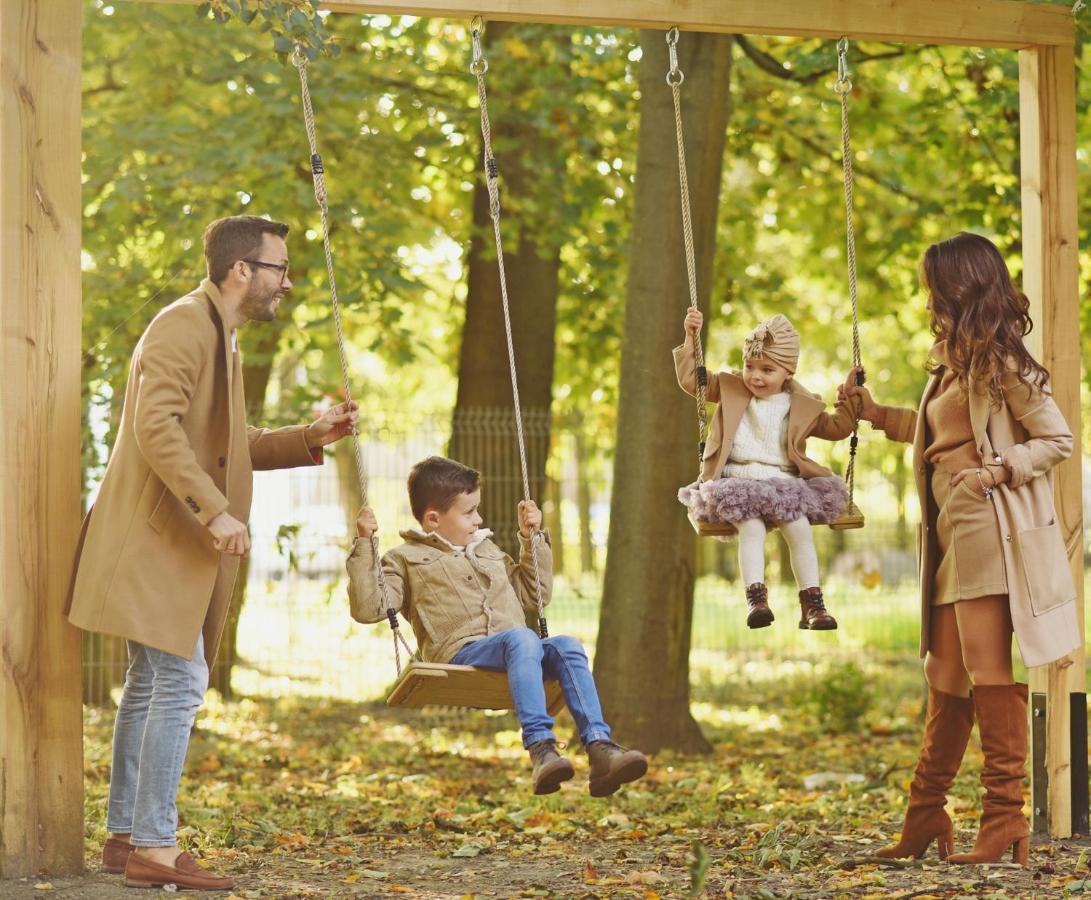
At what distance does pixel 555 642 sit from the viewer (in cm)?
541

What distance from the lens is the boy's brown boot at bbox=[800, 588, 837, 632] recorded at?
5.61m

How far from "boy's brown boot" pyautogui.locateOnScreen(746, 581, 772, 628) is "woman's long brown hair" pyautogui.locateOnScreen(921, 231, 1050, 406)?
107cm

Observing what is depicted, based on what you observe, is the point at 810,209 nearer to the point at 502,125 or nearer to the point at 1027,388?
the point at 502,125

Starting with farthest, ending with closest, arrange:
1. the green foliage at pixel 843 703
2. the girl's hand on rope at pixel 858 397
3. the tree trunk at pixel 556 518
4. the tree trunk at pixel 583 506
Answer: the tree trunk at pixel 556 518
the tree trunk at pixel 583 506
the green foliage at pixel 843 703
the girl's hand on rope at pixel 858 397

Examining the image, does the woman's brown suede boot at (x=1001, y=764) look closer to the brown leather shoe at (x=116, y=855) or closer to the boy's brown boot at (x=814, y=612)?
the boy's brown boot at (x=814, y=612)

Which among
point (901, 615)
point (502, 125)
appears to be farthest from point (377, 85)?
point (901, 615)

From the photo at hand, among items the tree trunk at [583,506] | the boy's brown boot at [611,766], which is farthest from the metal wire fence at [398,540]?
the boy's brown boot at [611,766]

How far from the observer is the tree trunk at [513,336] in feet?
35.7

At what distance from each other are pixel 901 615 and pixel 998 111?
6.28m

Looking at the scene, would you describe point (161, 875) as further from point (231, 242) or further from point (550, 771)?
point (231, 242)

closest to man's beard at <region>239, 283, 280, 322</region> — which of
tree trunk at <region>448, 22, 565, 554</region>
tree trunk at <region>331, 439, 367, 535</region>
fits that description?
tree trunk at <region>448, 22, 565, 554</region>

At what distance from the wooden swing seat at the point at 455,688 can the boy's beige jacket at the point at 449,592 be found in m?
0.21

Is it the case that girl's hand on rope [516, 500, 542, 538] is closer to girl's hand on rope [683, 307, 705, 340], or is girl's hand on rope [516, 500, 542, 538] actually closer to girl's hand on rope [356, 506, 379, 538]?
girl's hand on rope [356, 506, 379, 538]

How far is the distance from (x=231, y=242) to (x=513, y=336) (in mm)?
6084
